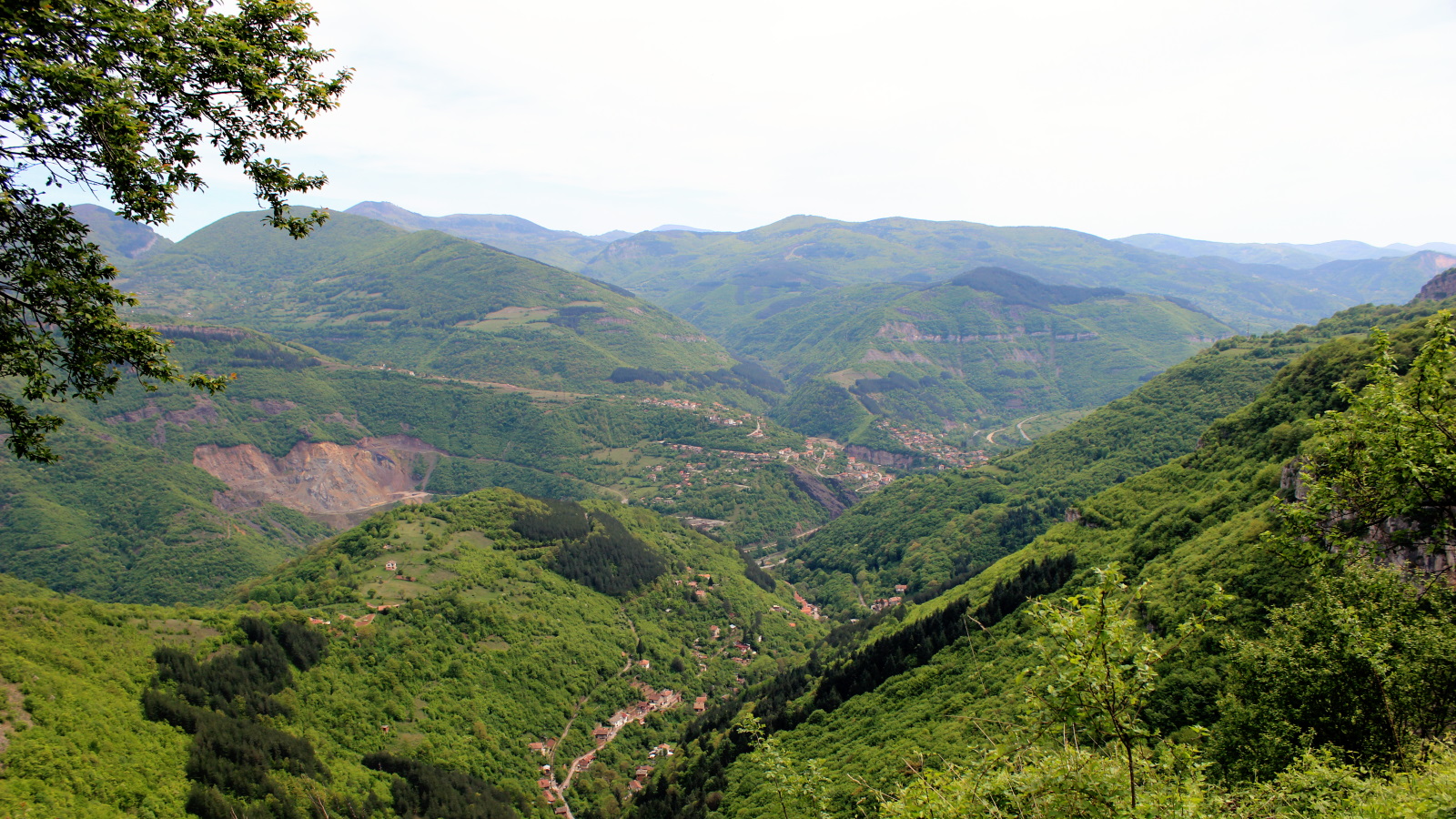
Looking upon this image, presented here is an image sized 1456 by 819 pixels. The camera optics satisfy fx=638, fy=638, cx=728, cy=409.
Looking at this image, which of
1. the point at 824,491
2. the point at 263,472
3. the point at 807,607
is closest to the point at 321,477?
the point at 263,472

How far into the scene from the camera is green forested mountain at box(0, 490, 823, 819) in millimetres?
30094

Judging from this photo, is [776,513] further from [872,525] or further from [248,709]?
[248,709]

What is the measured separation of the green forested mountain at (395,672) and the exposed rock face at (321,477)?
89.6m

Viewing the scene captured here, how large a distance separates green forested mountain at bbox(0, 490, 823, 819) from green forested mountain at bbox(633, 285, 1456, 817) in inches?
486

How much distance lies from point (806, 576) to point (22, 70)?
121745 mm

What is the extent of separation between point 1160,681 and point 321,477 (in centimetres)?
18067

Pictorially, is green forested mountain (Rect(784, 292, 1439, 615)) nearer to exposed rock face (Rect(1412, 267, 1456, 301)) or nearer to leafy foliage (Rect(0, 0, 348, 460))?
exposed rock face (Rect(1412, 267, 1456, 301))

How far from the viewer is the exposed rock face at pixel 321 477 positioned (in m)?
148

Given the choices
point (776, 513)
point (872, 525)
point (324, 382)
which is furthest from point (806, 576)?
point (324, 382)

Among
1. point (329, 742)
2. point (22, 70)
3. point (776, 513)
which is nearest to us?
point (22, 70)

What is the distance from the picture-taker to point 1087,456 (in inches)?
4269

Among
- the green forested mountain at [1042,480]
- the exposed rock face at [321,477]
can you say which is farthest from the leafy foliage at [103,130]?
the exposed rock face at [321,477]

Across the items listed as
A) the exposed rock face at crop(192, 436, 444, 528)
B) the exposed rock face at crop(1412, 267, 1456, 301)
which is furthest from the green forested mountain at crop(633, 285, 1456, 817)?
the exposed rock face at crop(192, 436, 444, 528)

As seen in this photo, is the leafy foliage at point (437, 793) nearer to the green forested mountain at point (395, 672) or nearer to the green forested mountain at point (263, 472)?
the green forested mountain at point (395, 672)
